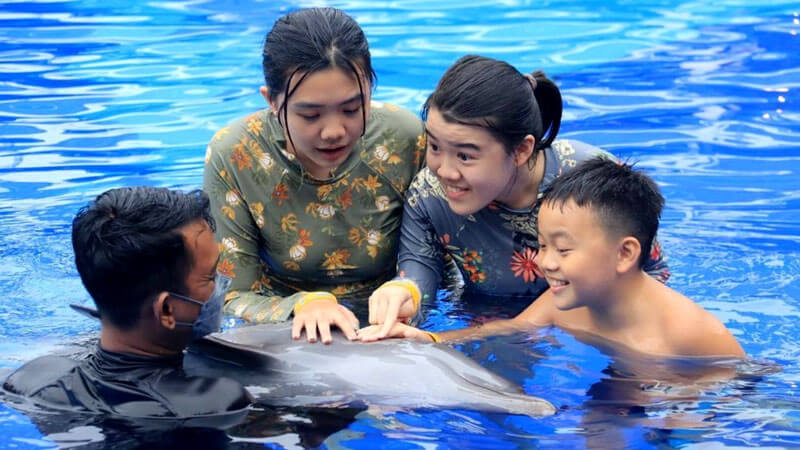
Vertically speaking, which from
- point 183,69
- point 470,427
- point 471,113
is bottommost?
point 470,427

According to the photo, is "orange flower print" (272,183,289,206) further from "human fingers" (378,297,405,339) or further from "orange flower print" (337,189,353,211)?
"human fingers" (378,297,405,339)

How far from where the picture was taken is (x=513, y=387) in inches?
155

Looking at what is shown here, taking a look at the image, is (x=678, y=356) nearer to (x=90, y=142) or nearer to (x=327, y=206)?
(x=327, y=206)

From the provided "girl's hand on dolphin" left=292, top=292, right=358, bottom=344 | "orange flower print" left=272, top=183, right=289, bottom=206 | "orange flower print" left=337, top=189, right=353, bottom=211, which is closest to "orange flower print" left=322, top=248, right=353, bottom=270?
"orange flower print" left=337, top=189, right=353, bottom=211

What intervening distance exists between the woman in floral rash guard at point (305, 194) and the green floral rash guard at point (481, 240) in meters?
0.18

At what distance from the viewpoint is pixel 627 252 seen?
14.6 feet

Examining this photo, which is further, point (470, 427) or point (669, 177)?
point (669, 177)

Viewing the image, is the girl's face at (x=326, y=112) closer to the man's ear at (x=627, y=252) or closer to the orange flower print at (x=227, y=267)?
the orange flower print at (x=227, y=267)

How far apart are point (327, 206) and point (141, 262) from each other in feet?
5.54

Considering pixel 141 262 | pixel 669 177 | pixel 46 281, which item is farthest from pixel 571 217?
pixel 669 177

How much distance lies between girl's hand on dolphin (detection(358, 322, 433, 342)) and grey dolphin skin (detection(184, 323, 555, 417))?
0.08 m

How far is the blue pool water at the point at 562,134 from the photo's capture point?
4.00 metres

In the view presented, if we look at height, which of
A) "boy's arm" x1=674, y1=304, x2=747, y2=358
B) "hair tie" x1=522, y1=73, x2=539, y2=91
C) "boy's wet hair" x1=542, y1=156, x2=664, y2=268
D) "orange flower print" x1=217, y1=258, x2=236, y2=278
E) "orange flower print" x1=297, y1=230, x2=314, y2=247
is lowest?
"boy's arm" x1=674, y1=304, x2=747, y2=358

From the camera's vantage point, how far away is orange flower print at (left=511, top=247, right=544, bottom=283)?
5.10 metres
